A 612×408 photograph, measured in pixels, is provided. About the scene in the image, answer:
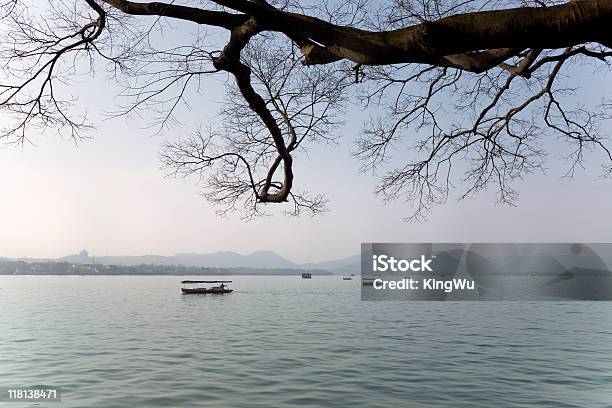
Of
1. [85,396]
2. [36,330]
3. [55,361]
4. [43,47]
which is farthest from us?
[36,330]

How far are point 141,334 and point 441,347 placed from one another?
13951 millimetres

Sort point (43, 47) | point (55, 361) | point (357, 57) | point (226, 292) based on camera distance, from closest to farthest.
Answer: point (357, 57), point (43, 47), point (55, 361), point (226, 292)

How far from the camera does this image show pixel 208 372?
16609mm

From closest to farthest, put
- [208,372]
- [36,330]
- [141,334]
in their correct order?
[208,372] → [141,334] → [36,330]

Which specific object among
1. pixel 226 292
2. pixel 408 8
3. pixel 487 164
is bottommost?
pixel 226 292

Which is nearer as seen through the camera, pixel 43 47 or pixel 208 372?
pixel 43 47

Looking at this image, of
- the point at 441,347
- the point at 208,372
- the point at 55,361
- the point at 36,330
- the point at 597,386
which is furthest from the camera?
the point at 36,330

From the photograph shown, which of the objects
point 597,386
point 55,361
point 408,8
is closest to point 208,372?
point 55,361

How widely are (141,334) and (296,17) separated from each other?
979 inches

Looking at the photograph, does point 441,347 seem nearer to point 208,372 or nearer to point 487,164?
point 208,372

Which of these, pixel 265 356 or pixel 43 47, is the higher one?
pixel 43 47

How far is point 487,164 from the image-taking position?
11.6 metres

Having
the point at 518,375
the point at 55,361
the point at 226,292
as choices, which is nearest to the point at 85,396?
the point at 55,361

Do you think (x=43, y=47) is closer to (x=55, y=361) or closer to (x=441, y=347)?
(x=55, y=361)
